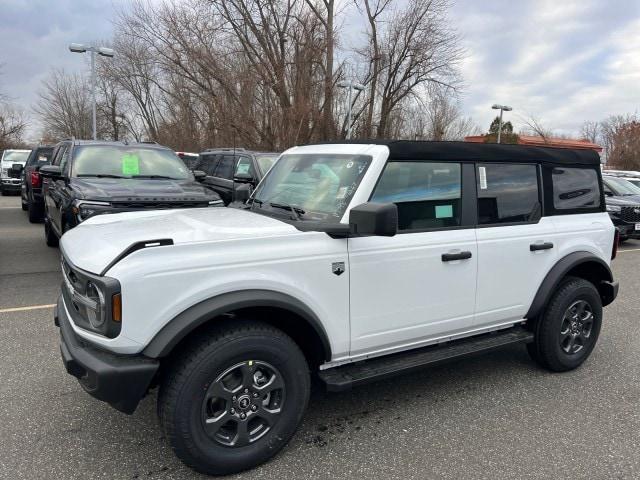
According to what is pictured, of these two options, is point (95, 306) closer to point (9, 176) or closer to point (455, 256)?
point (455, 256)

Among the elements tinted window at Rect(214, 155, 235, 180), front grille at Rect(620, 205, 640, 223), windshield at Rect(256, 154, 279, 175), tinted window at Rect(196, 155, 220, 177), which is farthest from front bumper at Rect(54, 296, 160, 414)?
front grille at Rect(620, 205, 640, 223)

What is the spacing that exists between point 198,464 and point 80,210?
442 centimetres

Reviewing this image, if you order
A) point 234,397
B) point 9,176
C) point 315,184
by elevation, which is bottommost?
point 234,397

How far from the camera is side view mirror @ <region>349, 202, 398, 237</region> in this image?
2621mm

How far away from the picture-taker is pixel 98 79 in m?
40.3

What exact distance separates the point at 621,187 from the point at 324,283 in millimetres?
12691

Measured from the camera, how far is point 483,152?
144 inches

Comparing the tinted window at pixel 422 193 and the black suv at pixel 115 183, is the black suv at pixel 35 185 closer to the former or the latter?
the black suv at pixel 115 183

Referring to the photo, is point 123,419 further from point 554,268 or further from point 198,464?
point 554,268

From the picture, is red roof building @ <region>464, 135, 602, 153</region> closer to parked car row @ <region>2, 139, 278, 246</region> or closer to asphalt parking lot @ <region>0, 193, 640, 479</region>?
asphalt parking lot @ <region>0, 193, 640, 479</region>

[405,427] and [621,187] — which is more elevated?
[621,187]

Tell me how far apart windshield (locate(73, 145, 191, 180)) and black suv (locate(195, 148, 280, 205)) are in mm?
1054

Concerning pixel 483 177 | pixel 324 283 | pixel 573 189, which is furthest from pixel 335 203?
pixel 573 189

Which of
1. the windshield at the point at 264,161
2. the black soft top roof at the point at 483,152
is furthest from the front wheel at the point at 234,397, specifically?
the windshield at the point at 264,161
